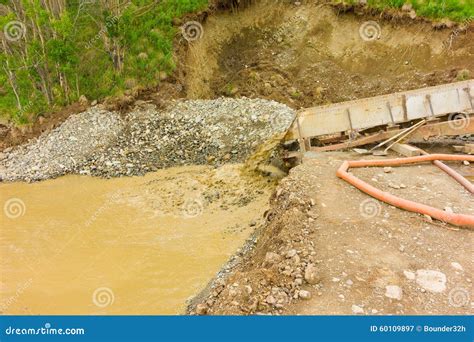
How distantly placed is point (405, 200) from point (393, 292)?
192 centimetres

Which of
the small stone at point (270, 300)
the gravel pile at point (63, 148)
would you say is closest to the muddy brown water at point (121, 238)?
the gravel pile at point (63, 148)

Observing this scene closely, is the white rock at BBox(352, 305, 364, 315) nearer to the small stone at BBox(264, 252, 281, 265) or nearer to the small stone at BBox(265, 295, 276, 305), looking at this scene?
the small stone at BBox(265, 295, 276, 305)

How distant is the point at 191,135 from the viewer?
12.2 m

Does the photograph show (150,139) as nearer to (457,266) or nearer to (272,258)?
(272,258)

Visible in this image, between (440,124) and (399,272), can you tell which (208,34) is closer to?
(440,124)

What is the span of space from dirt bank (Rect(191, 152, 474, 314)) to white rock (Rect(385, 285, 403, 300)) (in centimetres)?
1

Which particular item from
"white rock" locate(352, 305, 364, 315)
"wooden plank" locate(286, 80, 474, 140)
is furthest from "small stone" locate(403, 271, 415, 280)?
"wooden plank" locate(286, 80, 474, 140)

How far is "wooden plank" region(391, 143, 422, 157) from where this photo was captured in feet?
28.0

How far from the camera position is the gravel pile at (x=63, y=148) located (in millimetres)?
11781

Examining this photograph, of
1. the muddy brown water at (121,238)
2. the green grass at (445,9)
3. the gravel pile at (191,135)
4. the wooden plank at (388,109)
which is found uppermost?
the green grass at (445,9)

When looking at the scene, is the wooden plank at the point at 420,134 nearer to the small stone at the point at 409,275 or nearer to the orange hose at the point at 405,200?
the orange hose at the point at 405,200

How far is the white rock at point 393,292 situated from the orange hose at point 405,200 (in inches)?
64.7

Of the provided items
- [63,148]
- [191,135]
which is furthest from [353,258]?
[63,148]

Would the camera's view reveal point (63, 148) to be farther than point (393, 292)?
Yes
